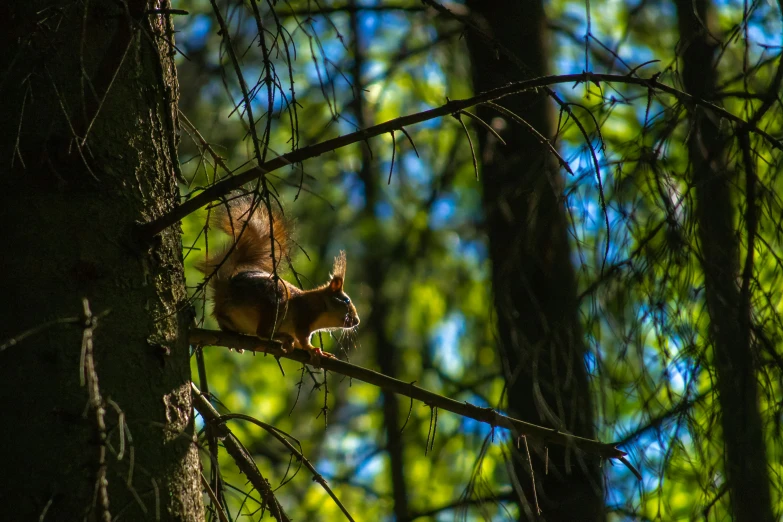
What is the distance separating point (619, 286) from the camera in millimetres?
1859

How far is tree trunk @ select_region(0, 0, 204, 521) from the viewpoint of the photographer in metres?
1.25

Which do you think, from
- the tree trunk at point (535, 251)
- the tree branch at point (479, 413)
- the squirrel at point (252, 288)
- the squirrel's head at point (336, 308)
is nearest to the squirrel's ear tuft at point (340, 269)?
the squirrel's head at point (336, 308)

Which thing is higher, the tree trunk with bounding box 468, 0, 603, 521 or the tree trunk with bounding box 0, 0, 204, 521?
the tree trunk with bounding box 468, 0, 603, 521

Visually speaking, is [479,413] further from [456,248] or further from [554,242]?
[456,248]

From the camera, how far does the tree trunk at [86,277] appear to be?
1.25 metres

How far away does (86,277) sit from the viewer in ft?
4.53

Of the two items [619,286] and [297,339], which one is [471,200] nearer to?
[297,339]

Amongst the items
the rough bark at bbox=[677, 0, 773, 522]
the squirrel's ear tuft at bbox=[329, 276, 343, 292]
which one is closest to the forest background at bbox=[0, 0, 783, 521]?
the rough bark at bbox=[677, 0, 773, 522]

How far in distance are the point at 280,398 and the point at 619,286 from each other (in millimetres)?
5457

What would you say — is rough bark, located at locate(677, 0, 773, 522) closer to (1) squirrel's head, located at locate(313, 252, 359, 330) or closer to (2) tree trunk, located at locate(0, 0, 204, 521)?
(2) tree trunk, located at locate(0, 0, 204, 521)

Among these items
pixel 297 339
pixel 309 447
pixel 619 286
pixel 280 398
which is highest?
pixel 280 398

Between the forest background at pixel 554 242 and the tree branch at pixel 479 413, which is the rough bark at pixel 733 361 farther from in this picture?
the tree branch at pixel 479 413

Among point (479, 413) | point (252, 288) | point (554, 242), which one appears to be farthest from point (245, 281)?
point (479, 413)

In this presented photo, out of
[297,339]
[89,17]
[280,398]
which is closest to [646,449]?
[89,17]
